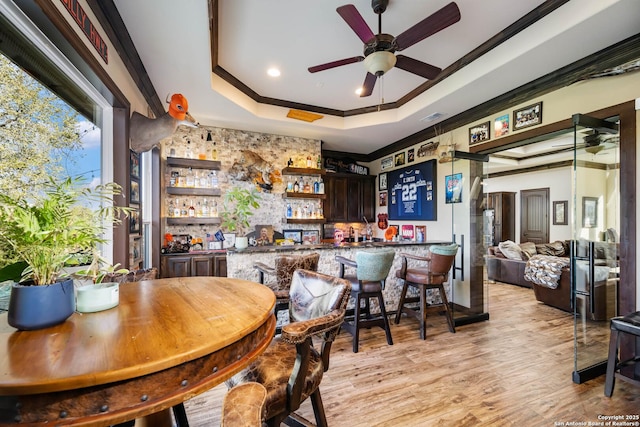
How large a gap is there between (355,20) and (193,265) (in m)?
3.93

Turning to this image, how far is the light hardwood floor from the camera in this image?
1.91 metres

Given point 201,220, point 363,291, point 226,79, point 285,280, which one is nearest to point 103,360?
point 285,280

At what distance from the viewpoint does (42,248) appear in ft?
3.06

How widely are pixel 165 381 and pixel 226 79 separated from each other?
3697 millimetres

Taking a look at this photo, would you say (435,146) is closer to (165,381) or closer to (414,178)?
(414,178)

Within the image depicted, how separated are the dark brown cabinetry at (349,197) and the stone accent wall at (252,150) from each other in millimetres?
732

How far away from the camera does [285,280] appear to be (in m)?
2.66

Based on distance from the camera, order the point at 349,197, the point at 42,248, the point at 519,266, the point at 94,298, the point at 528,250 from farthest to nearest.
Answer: the point at 349,197
the point at 528,250
the point at 519,266
the point at 94,298
the point at 42,248

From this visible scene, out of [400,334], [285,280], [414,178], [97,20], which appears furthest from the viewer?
[414,178]

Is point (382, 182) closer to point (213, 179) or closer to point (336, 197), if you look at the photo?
point (336, 197)

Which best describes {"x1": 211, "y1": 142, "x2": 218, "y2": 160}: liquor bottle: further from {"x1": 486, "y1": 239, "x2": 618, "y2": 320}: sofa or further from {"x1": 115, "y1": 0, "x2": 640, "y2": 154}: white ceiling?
{"x1": 486, "y1": 239, "x2": 618, "y2": 320}: sofa

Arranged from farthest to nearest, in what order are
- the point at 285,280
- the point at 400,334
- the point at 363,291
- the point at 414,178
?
the point at 414,178 < the point at 400,334 < the point at 363,291 < the point at 285,280

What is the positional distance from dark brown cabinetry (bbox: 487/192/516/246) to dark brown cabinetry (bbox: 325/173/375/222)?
159 inches

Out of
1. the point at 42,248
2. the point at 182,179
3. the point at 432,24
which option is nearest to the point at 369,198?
the point at 182,179
